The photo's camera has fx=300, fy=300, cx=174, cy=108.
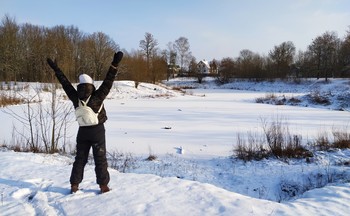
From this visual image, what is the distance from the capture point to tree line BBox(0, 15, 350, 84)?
29688 mm

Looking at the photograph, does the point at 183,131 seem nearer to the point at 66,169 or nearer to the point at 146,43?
the point at 66,169

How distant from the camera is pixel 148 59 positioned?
43469 mm

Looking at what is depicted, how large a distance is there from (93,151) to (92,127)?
336 mm

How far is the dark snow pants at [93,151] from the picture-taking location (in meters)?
4.00

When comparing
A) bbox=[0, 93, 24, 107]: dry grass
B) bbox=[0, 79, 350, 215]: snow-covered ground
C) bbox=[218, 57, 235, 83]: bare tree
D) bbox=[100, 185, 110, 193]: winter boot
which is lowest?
bbox=[0, 79, 350, 215]: snow-covered ground

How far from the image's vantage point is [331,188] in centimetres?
448

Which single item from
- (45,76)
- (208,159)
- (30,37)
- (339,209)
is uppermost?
(30,37)

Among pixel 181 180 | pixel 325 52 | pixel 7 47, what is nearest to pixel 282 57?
pixel 325 52

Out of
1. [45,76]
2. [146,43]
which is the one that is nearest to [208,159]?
[45,76]

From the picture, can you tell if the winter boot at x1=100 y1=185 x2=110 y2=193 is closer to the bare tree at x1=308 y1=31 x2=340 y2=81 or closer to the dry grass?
the dry grass

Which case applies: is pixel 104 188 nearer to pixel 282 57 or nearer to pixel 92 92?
pixel 92 92

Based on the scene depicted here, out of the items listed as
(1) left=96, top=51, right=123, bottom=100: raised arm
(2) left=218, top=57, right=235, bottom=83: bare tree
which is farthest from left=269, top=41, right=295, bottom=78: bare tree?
(1) left=96, top=51, right=123, bottom=100: raised arm

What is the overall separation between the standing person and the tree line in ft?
26.2

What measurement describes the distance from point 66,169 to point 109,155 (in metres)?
3.00
